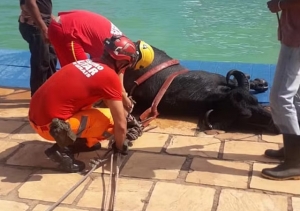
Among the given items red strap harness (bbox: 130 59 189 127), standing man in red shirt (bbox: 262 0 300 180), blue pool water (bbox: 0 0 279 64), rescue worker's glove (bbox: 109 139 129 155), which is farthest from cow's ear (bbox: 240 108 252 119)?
blue pool water (bbox: 0 0 279 64)

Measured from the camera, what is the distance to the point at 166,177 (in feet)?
11.5

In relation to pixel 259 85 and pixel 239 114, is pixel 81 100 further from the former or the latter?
pixel 259 85

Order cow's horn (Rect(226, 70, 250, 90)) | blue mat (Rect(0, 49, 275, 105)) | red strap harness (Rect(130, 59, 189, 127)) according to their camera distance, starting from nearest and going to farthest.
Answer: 1. red strap harness (Rect(130, 59, 189, 127))
2. cow's horn (Rect(226, 70, 250, 90))
3. blue mat (Rect(0, 49, 275, 105))

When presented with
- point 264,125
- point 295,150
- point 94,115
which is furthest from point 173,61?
point 295,150

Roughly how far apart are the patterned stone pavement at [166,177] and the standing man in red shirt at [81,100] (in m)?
0.26

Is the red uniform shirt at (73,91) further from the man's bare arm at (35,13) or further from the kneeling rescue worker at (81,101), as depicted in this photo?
the man's bare arm at (35,13)

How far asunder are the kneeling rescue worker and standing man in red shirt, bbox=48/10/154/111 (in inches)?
20.1

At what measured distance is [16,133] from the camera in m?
4.23

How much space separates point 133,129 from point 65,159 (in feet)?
2.52

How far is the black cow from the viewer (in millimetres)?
4281

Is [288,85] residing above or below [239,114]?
above

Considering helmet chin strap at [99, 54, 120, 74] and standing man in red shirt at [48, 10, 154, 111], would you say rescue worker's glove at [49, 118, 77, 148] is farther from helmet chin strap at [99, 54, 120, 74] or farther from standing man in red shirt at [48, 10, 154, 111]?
standing man in red shirt at [48, 10, 154, 111]

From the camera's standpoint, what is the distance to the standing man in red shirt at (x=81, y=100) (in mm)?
3312

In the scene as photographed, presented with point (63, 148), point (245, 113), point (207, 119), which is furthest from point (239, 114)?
point (63, 148)
